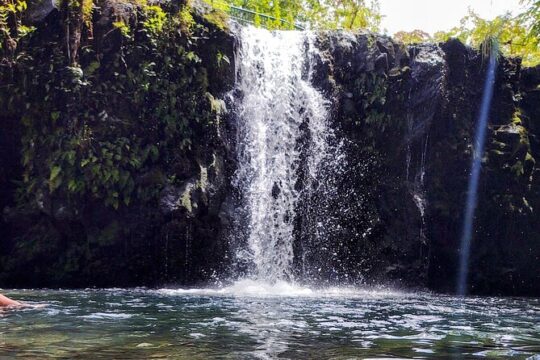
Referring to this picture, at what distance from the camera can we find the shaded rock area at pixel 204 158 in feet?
38.7

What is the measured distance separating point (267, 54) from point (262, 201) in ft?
12.1

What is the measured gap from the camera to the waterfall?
41.5 ft

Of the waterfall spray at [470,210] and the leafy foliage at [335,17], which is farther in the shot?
the leafy foliage at [335,17]

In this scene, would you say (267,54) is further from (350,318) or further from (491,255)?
(350,318)

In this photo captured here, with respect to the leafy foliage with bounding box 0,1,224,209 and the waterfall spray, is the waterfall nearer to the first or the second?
the leafy foliage with bounding box 0,1,224,209

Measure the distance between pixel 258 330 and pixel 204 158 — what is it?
7424 millimetres

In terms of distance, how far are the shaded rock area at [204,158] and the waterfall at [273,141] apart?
1.18 ft

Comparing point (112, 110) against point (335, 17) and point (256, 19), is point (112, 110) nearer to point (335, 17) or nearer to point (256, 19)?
point (256, 19)

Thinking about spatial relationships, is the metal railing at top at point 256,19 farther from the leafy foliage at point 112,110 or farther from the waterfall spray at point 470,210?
the waterfall spray at point 470,210

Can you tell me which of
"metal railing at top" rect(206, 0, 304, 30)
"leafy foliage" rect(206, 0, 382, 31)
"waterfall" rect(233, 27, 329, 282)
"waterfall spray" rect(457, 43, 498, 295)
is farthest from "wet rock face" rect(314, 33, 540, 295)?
"leafy foliage" rect(206, 0, 382, 31)

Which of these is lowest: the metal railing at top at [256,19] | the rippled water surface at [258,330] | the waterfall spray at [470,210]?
the rippled water surface at [258,330]

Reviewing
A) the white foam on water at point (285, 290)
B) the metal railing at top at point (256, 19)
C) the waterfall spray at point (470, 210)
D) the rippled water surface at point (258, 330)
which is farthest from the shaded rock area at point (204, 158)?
the rippled water surface at point (258, 330)

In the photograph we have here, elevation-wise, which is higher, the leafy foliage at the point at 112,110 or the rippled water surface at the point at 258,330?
the leafy foliage at the point at 112,110

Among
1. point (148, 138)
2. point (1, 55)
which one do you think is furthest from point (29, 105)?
point (148, 138)
